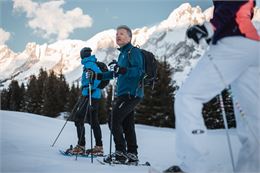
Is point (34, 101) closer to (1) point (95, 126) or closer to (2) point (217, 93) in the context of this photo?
(1) point (95, 126)

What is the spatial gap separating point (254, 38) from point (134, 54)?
2.49 metres

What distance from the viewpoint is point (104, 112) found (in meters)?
41.8

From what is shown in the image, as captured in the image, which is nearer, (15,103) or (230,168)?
(230,168)

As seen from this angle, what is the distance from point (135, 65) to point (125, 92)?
19.8 inches

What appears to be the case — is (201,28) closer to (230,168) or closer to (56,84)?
(230,168)

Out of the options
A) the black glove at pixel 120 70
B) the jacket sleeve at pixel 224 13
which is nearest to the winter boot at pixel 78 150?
the black glove at pixel 120 70

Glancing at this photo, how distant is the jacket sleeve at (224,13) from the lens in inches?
144

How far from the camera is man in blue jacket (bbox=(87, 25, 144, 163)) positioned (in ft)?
18.5

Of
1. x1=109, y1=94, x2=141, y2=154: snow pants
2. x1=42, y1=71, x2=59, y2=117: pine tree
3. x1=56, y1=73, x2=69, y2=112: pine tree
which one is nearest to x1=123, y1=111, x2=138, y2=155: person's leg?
x1=109, y1=94, x2=141, y2=154: snow pants

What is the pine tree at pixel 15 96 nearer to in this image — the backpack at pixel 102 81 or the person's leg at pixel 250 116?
the backpack at pixel 102 81

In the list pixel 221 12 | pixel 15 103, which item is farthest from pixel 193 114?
pixel 15 103

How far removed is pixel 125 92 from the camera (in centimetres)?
575

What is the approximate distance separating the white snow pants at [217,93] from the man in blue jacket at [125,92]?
7.15 ft

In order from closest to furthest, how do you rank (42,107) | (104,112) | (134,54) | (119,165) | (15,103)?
(119,165) → (134,54) → (104,112) → (42,107) → (15,103)
